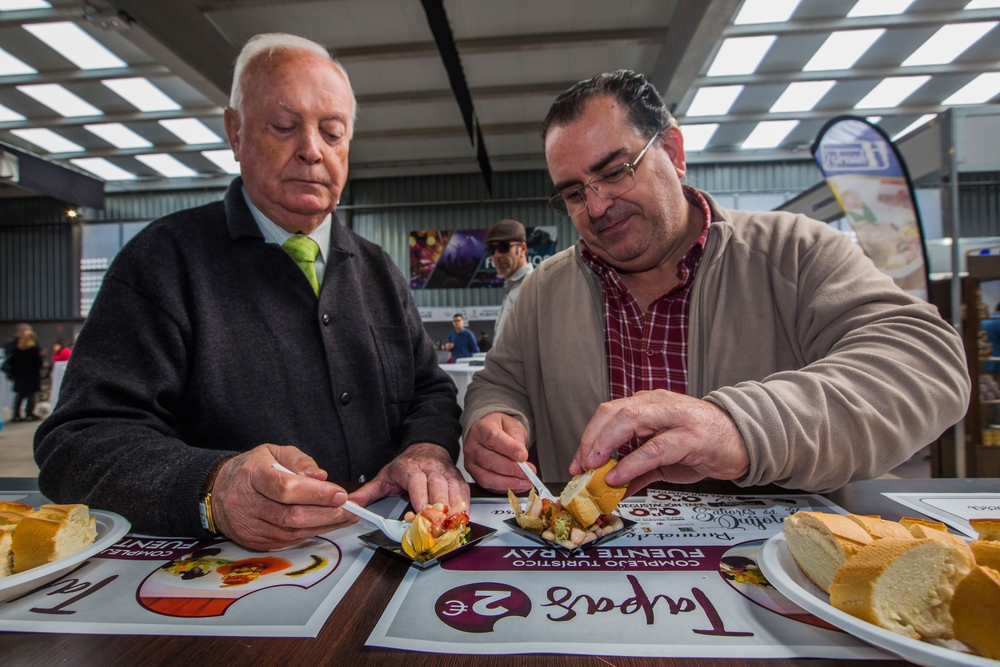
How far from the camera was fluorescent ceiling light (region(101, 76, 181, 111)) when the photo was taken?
769cm

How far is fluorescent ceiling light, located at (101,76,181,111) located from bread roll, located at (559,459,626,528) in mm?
9361

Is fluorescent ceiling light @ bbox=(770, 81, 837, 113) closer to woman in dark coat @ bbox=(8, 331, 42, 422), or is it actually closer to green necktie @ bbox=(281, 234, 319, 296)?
green necktie @ bbox=(281, 234, 319, 296)

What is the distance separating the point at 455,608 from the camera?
1.98ft

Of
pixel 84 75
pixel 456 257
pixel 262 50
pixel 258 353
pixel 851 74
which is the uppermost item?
pixel 84 75

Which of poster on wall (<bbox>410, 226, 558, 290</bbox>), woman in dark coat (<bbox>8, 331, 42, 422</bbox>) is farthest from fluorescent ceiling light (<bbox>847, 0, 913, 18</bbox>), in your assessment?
woman in dark coat (<bbox>8, 331, 42, 422</bbox>)

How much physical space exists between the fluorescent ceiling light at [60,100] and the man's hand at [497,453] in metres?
9.89

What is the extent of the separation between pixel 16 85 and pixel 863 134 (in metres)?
10.6

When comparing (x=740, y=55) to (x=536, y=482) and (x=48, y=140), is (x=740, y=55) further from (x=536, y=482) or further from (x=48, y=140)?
(x=48, y=140)

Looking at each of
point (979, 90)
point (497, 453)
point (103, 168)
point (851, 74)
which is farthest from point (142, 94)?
point (979, 90)

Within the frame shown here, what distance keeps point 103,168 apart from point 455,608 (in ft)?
46.4

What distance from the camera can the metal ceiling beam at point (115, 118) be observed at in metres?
8.48

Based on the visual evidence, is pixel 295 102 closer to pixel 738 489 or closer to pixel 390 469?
pixel 390 469

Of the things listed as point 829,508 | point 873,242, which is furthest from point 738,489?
point 873,242

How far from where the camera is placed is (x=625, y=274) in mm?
1569
